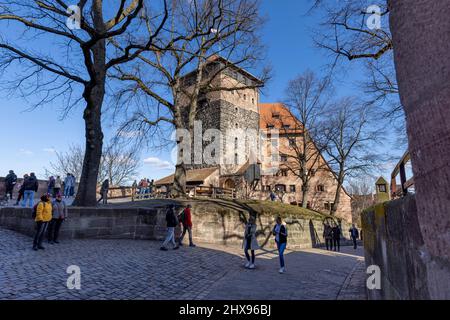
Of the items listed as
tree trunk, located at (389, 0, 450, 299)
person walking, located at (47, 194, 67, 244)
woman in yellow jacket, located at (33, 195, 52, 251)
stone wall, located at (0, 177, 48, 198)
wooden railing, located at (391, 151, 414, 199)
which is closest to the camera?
tree trunk, located at (389, 0, 450, 299)

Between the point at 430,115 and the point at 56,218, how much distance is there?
10319 millimetres

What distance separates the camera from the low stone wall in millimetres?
10438

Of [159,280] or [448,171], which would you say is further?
[159,280]

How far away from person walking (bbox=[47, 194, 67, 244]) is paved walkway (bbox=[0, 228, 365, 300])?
19.8 inches

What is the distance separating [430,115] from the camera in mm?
1509

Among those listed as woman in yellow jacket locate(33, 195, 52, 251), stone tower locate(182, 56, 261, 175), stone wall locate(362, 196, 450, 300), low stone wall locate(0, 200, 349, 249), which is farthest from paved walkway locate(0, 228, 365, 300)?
stone tower locate(182, 56, 261, 175)

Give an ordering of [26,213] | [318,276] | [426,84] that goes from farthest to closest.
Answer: [26,213] → [318,276] → [426,84]

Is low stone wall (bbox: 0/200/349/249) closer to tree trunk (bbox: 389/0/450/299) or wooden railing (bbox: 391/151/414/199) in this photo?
wooden railing (bbox: 391/151/414/199)

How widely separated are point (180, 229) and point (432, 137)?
11686 millimetres

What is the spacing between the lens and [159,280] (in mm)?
6301

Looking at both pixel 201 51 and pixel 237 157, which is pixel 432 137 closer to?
pixel 201 51

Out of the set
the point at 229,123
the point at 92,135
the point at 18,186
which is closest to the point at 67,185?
the point at 18,186

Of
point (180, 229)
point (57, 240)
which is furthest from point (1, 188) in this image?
point (180, 229)

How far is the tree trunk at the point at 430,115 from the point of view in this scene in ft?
4.75
